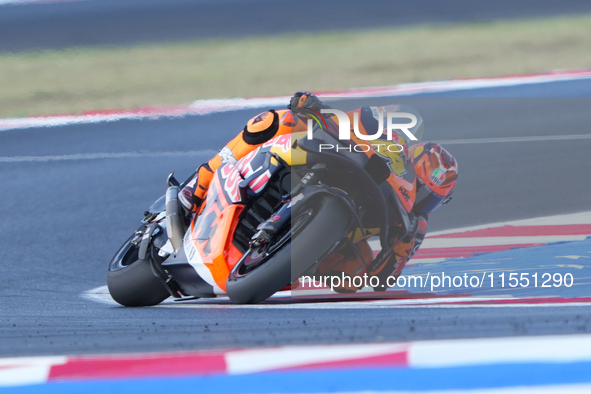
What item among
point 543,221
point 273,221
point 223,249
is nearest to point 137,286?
point 223,249

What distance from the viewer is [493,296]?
3203mm

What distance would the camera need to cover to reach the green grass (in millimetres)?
8906

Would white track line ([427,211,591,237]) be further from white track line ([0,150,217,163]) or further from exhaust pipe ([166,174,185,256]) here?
white track line ([0,150,217,163])

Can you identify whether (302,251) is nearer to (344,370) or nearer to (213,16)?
(344,370)

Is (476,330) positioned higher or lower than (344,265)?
lower

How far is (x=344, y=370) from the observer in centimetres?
177

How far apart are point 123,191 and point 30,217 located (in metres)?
0.80

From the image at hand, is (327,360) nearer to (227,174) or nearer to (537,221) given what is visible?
(227,174)

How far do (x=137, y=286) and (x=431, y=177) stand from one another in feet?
4.86

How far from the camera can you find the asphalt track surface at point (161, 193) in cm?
230

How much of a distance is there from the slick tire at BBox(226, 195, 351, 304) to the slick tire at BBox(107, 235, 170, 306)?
76 cm

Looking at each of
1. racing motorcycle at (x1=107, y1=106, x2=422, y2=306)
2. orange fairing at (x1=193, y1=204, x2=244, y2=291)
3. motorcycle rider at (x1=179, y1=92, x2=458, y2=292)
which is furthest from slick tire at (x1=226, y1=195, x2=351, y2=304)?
motorcycle rider at (x1=179, y1=92, x2=458, y2=292)

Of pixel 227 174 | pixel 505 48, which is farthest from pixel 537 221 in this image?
pixel 505 48

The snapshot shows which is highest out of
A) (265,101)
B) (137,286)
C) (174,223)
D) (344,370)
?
(265,101)
